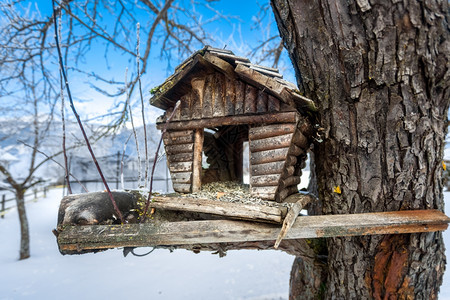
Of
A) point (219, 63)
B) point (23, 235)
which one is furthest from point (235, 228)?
point (23, 235)

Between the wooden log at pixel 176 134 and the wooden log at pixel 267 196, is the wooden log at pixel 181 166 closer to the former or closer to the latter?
the wooden log at pixel 176 134

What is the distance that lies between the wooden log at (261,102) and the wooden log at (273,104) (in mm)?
20

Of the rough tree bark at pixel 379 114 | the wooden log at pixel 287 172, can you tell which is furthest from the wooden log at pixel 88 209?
the rough tree bark at pixel 379 114

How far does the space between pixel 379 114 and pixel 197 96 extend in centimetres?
91

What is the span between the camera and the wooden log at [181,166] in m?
1.40

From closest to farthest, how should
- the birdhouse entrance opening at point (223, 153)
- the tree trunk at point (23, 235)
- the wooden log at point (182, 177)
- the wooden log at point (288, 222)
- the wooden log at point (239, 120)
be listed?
the wooden log at point (288, 222)
the wooden log at point (239, 120)
the wooden log at point (182, 177)
the birdhouse entrance opening at point (223, 153)
the tree trunk at point (23, 235)

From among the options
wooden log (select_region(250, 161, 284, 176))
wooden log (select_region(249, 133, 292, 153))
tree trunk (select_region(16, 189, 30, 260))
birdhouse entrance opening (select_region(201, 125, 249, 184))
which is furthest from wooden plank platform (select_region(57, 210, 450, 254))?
tree trunk (select_region(16, 189, 30, 260))

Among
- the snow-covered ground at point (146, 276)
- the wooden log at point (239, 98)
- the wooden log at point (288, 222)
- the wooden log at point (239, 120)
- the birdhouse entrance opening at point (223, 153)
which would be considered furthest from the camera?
the snow-covered ground at point (146, 276)

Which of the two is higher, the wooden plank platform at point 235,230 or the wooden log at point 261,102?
the wooden log at point 261,102

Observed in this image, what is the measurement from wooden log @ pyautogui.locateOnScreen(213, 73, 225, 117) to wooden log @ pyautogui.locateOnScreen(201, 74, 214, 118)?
0.02 metres

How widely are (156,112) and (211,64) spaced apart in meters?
3.77

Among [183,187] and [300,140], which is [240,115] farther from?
[183,187]

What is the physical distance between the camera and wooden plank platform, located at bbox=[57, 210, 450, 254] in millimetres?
1123

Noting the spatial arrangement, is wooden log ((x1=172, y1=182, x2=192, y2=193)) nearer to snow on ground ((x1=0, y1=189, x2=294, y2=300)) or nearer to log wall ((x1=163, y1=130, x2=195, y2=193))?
log wall ((x1=163, y1=130, x2=195, y2=193))
